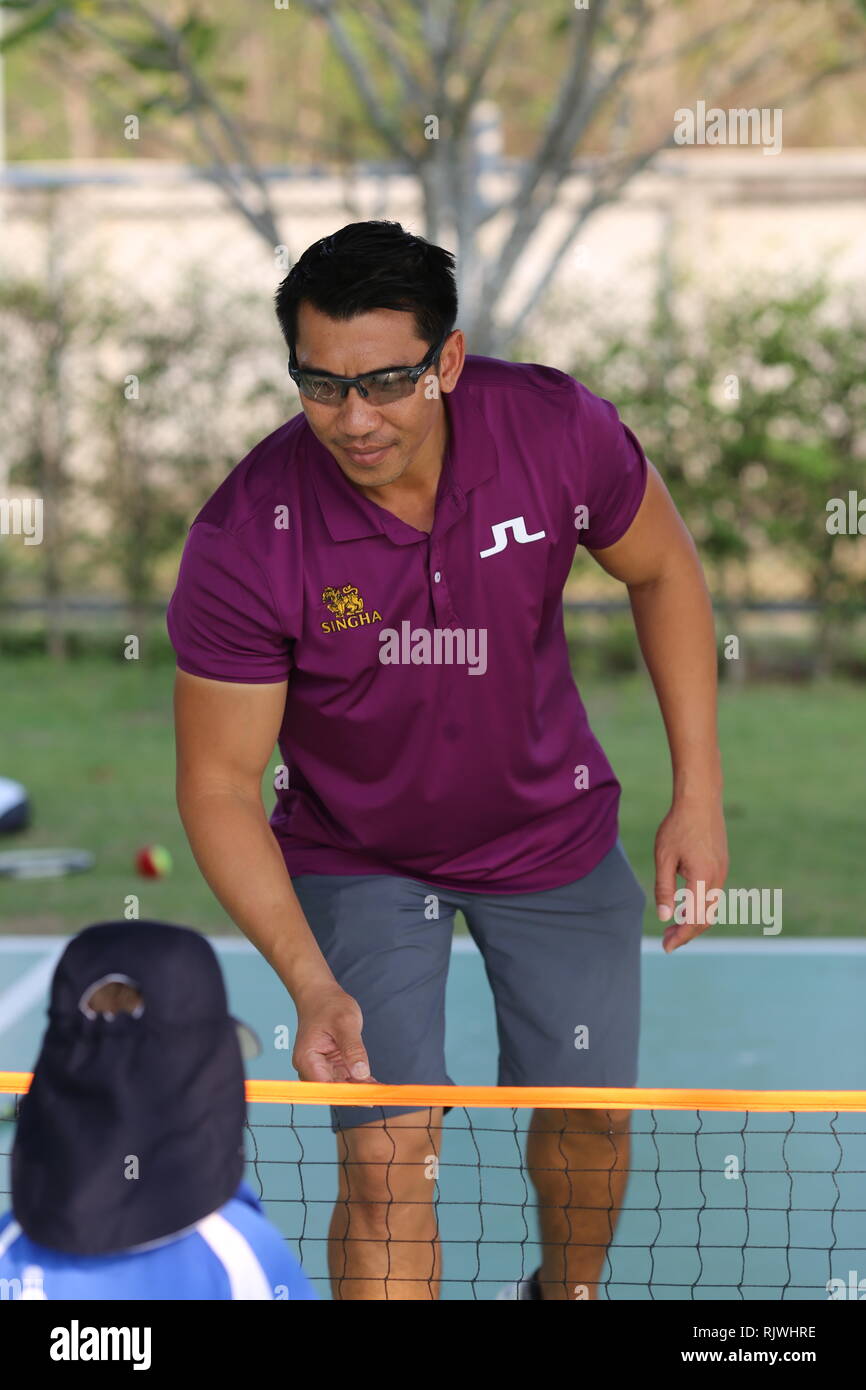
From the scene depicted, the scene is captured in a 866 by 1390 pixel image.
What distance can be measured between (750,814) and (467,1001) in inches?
121

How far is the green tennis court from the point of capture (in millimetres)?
3834

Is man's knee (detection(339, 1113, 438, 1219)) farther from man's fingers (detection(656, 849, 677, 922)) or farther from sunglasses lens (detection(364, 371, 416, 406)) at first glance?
sunglasses lens (detection(364, 371, 416, 406))

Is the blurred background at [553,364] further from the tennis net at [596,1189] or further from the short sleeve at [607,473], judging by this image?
the short sleeve at [607,473]

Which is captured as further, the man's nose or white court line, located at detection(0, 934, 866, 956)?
white court line, located at detection(0, 934, 866, 956)

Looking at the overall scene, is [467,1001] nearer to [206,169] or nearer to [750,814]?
[750,814]

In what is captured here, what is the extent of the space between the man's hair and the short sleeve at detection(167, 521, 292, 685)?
395mm

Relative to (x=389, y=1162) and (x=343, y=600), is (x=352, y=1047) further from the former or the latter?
(x=343, y=600)

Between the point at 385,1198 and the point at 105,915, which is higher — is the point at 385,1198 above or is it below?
below

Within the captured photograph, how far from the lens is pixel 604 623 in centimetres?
1169

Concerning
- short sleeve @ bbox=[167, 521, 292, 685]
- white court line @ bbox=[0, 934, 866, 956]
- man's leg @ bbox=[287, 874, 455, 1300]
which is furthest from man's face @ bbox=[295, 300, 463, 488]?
white court line @ bbox=[0, 934, 866, 956]

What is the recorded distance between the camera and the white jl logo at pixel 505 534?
10.7 feet

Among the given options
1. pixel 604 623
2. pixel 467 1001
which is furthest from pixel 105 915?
pixel 604 623

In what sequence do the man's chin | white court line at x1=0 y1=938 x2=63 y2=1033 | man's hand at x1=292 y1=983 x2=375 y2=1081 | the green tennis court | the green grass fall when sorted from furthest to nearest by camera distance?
the green grass → white court line at x1=0 y1=938 x2=63 y2=1033 → the green tennis court → the man's chin → man's hand at x1=292 y1=983 x2=375 y2=1081

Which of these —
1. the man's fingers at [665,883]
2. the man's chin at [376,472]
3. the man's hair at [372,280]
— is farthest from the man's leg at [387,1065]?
the man's hair at [372,280]
